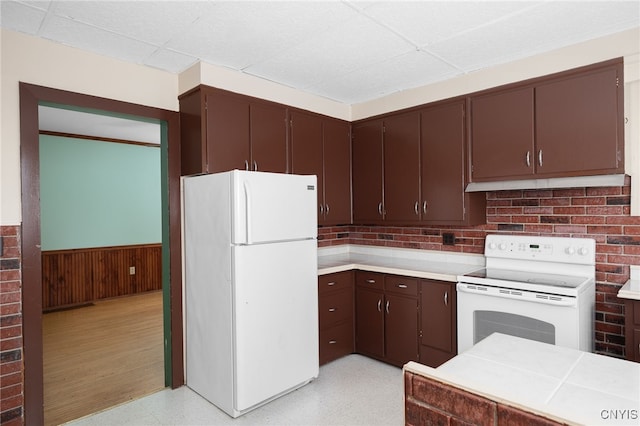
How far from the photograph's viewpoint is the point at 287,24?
223cm

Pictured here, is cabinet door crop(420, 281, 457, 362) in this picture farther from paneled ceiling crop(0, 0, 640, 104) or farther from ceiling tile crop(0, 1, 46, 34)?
ceiling tile crop(0, 1, 46, 34)

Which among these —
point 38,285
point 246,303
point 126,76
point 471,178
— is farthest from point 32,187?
point 471,178

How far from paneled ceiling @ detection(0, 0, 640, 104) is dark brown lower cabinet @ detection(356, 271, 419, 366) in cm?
179

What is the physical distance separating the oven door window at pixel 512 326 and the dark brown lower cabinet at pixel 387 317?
525 millimetres

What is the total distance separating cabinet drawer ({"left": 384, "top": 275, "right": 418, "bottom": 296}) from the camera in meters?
3.12

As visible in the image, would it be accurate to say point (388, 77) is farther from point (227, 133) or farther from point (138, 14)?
point (138, 14)

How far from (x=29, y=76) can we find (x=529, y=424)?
3043 millimetres

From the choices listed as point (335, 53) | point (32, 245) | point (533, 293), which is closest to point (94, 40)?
point (32, 245)

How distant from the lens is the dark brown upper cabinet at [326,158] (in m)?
3.47

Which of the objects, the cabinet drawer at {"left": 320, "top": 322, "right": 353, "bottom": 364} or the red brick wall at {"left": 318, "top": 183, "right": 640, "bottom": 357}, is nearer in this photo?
the red brick wall at {"left": 318, "top": 183, "right": 640, "bottom": 357}

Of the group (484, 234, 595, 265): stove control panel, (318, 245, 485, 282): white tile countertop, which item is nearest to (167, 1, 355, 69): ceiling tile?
(318, 245, 485, 282): white tile countertop

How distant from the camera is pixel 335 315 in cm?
343

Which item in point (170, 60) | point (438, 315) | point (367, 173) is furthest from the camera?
point (367, 173)

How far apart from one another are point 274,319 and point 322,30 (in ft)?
6.42
